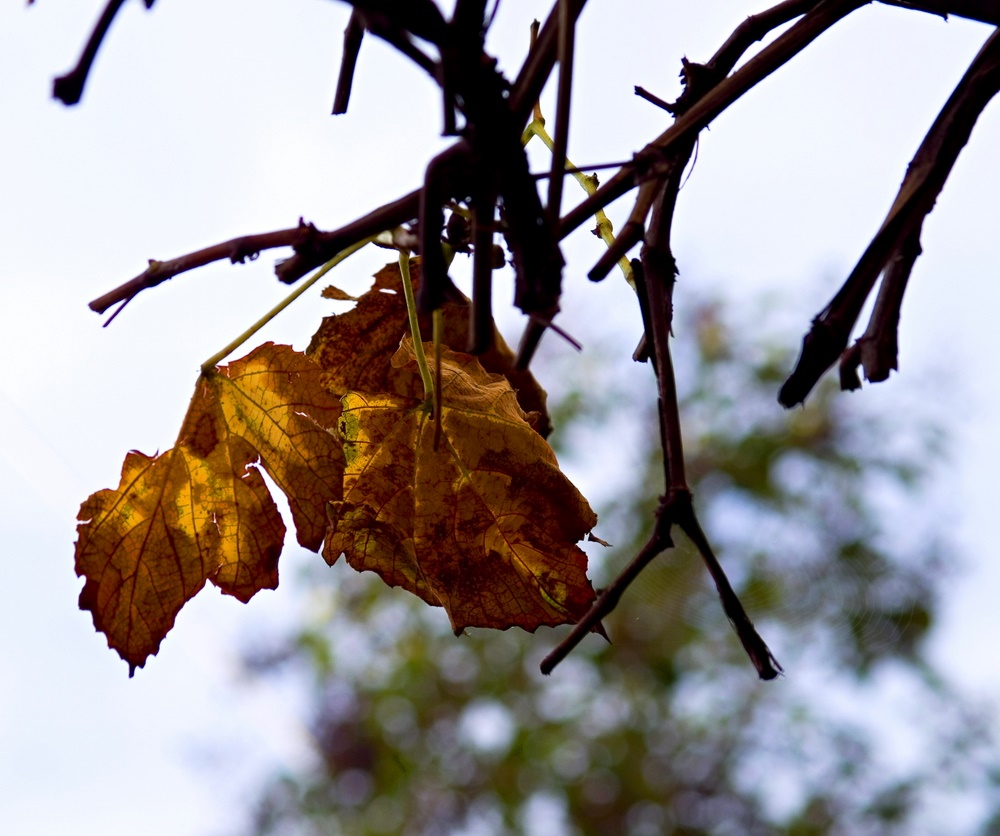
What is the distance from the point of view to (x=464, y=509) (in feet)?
1.25

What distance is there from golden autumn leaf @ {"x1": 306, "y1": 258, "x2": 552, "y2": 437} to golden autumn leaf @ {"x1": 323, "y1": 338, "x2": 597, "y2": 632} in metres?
0.02

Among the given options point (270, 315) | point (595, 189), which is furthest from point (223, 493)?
point (595, 189)

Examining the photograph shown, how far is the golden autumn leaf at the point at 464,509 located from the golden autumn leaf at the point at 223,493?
1 centimetres

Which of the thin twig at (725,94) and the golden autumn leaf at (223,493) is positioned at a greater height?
the thin twig at (725,94)

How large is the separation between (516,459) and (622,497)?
402 centimetres

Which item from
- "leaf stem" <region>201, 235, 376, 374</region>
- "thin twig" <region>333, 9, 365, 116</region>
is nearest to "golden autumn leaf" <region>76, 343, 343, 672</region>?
"leaf stem" <region>201, 235, 376, 374</region>

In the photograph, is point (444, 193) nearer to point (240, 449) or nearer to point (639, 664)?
point (240, 449)

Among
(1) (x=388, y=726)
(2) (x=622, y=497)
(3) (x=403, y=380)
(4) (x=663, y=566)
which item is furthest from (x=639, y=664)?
(3) (x=403, y=380)

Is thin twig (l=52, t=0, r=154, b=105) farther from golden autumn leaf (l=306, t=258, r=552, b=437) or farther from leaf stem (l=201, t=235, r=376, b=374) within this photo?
golden autumn leaf (l=306, t=258, r=552, b=437)

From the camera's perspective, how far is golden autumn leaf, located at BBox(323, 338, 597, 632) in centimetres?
37

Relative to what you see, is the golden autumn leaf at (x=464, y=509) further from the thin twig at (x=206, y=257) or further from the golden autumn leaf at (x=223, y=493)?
the thin twig at (x=206, y=257)

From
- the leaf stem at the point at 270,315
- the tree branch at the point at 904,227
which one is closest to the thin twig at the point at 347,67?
the leaf stem at the point at 270,315

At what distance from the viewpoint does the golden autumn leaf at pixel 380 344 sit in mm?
414

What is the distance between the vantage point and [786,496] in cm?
441
